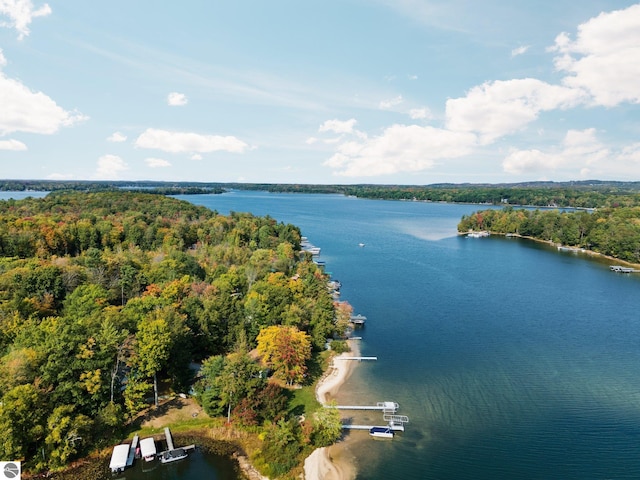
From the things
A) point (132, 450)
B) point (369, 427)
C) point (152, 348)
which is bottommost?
point (132, 450)

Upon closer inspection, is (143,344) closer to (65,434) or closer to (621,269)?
(65,434)

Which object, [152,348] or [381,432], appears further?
[152,348]

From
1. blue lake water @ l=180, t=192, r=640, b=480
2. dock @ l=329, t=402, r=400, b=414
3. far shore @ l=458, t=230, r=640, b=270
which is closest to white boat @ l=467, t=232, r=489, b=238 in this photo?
far shore @ l=458, t=230, r=640, b=270

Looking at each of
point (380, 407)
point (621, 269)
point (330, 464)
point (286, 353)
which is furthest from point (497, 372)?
point (621, 269)

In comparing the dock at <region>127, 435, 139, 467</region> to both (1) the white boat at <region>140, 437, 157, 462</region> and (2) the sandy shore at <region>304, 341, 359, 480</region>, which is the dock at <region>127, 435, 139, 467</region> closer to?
(1) the white boat at <region>140, 437, 157, 462</region>

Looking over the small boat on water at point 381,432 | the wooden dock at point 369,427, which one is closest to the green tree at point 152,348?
the wooden dock at point 369,427

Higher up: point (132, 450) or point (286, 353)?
point (286, 353)
